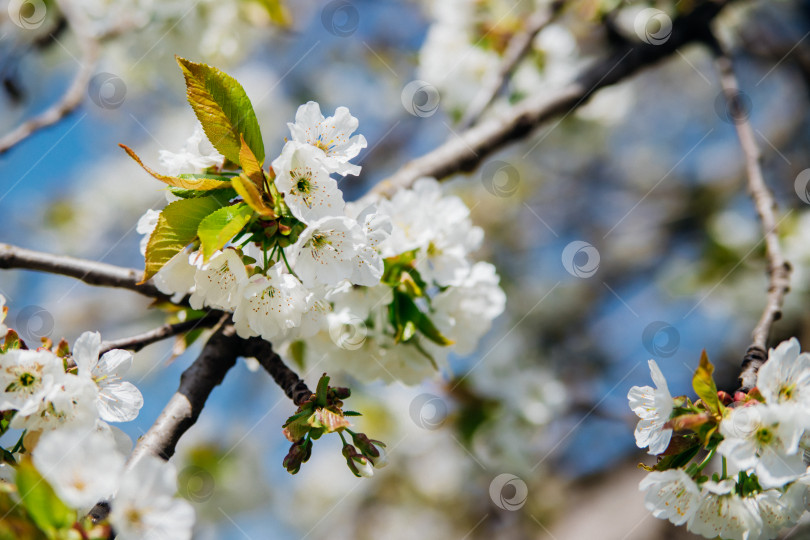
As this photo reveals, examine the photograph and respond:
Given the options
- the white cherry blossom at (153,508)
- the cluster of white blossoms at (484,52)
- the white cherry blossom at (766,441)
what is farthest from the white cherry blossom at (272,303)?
the cluster of white blossoms at (484,52)

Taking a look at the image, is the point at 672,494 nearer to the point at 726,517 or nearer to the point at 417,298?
the point at 726,517

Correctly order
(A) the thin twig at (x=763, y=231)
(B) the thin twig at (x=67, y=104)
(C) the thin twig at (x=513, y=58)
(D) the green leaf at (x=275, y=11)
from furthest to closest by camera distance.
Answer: (D) the green leaf at (x=275, y=11) → (C) the thin twig at (x=513, y=58) → (B) the thin twig at (x=67, y=104) → (A) the thin twig at (x=763, y=231)

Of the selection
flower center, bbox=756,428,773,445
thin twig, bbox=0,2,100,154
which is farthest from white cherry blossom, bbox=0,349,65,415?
flower center, bbox=756,428,773,445

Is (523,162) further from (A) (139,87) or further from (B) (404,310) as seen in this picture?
(B) (404,310)

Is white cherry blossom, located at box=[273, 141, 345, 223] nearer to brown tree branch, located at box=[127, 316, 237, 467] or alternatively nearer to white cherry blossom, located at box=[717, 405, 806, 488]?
brown tree branch, located at box=[127, 316, 237, 467]

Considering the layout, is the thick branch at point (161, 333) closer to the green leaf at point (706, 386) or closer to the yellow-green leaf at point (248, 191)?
the yellow-green leaf at point (248, 191)

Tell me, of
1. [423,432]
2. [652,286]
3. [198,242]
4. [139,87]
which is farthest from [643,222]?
[198,242]
